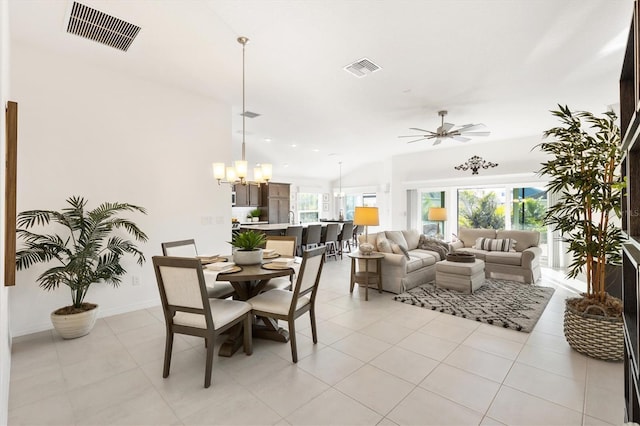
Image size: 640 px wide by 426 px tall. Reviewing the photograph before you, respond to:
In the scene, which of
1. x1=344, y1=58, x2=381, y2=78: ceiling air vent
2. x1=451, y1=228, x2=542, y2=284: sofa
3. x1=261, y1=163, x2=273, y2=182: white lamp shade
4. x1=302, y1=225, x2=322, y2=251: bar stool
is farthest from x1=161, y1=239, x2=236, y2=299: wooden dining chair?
x1=451, y1=228, x2=542, y2=284: sofa

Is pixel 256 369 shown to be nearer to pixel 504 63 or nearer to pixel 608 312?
pixel 608 312

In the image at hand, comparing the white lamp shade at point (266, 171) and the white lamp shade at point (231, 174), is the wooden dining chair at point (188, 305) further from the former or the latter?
the white lamp shade at point (266, 171)

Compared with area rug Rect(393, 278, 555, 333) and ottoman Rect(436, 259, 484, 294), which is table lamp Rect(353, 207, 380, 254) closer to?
area rug Rect(393, 278, 555, 333)

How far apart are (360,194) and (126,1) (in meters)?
9.10

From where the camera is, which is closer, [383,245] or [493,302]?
[493,302]

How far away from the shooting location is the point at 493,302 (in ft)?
13.4

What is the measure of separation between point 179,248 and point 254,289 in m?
1.14

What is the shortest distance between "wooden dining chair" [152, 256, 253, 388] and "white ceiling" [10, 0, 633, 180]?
2116 millimetres

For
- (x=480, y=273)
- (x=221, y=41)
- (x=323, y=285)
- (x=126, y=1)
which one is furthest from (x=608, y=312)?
(x=126, y=1)

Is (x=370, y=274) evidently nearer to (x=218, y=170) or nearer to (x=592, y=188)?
(x=218, y=170)

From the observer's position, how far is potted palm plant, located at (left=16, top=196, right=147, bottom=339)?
2928mm

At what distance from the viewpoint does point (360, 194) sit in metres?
11.0

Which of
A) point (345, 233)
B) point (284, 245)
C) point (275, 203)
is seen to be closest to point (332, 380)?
point (284, 245)

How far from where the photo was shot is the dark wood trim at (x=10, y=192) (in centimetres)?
182
